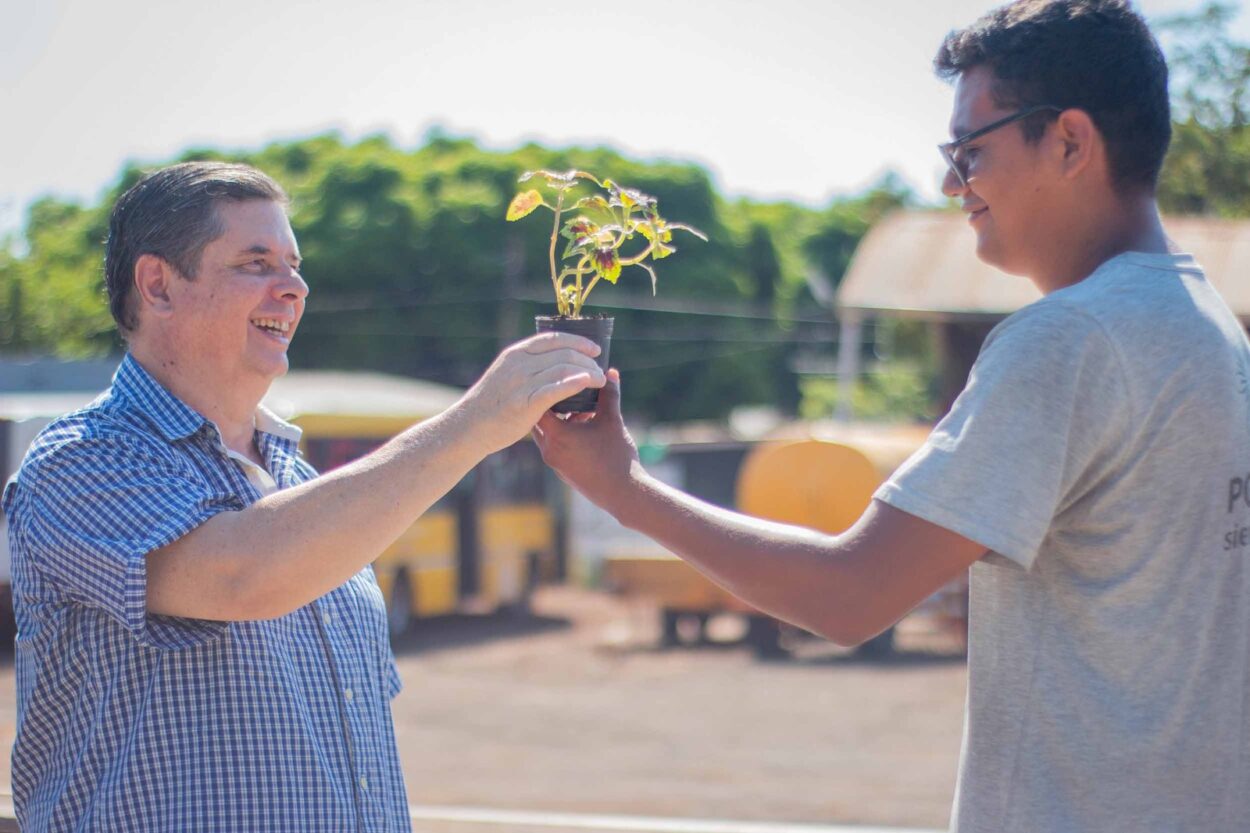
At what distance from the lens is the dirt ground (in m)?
9.50

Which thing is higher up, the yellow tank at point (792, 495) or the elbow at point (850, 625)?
the elbow at point (850, 625)

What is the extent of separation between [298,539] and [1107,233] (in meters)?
1.14

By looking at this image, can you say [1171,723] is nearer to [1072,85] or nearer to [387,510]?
Result: [1072,85]

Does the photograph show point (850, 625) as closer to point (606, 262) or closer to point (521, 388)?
point (521, 388)

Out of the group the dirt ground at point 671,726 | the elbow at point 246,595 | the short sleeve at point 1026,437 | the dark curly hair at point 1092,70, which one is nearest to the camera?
the short sleeve at point 1026,437

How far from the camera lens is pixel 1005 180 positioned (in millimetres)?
1920

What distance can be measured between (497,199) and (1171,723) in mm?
33980

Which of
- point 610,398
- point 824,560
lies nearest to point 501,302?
point 610,398

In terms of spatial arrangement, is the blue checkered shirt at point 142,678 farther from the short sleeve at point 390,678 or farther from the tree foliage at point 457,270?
the tree foliage at point 457,270

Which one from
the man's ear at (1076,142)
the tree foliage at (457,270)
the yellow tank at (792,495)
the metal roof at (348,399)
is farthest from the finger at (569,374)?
the tree foliage at (457,270)

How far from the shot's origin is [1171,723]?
67.6 inches

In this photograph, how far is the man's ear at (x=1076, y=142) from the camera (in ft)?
6.04

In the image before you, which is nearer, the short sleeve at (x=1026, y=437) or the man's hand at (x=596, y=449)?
the short sleeve at (x=1026, y=437)

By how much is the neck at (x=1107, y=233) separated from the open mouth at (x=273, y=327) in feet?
4.15
